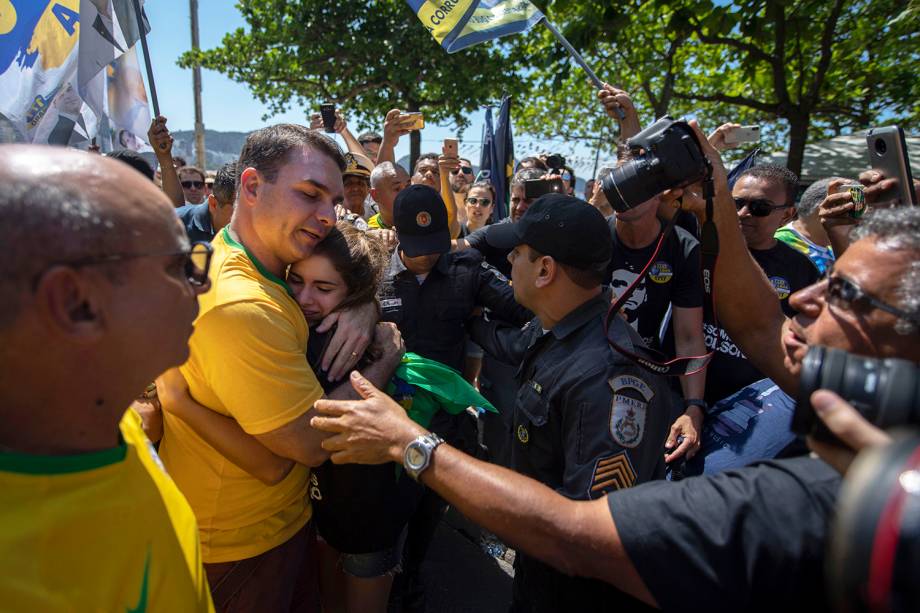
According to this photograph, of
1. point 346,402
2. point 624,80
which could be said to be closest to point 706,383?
point 346,402

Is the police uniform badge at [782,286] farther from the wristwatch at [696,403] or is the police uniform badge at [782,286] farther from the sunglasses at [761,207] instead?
the wristwatch at [696,403]

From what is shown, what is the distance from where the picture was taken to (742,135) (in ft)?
10.7

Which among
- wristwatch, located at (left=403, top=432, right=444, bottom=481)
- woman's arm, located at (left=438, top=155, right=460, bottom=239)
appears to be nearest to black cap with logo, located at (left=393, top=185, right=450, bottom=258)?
woman's arm, located at (left=438, top=155, right=460, bottom=239)

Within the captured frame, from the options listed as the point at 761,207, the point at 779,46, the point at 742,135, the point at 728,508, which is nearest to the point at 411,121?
the point at 742,135

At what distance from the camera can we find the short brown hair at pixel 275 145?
2.02 meters

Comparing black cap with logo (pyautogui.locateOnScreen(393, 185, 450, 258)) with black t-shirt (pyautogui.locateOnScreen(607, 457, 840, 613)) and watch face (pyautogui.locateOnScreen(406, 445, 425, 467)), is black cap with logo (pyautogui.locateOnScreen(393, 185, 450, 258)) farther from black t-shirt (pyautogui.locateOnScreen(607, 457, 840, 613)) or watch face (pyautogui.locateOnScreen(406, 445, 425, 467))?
black t-shirt (pyautogui.locateOnScreen(607, 457, 840, 613))

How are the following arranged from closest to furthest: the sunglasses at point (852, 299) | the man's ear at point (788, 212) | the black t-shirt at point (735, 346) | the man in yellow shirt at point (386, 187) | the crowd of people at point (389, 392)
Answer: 1. the crowd of people at point (389, 392)
2. the sunglasses at point (852, 299)
3. the black t-shirt at point (735, 346)
4. the man's ear at point (788, 212)
5. the man in yellow shirt at point (386, 187)

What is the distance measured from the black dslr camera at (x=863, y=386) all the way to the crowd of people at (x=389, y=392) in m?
0.06

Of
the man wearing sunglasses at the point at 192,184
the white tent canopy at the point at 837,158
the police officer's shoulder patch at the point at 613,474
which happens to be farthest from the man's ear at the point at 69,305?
the white tent canopy at the point at 837,158

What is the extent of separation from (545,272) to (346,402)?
0.95m

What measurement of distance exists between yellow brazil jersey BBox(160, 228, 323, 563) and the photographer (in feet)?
1.20

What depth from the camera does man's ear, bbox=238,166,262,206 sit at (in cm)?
202

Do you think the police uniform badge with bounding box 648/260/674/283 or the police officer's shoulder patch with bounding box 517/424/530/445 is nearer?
the police officer's shoulder patch with bounding box 517/424/530/445

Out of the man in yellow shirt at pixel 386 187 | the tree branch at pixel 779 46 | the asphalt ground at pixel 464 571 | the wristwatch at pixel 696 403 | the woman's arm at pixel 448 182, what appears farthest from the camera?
the tree branch at pixel 779 46
